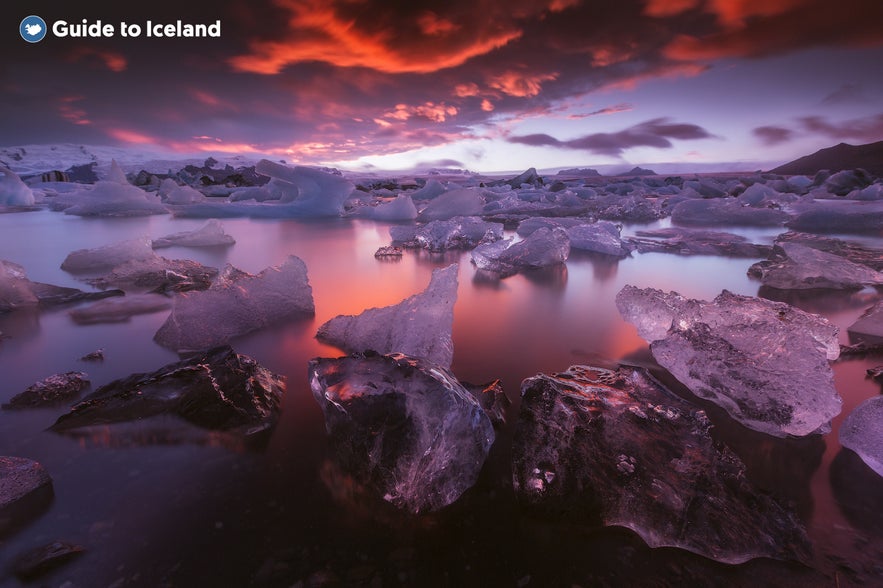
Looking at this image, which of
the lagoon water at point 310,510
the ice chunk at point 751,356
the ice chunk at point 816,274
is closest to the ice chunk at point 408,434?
the lagoon water at point 310,510

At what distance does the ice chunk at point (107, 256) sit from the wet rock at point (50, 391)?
2.47m

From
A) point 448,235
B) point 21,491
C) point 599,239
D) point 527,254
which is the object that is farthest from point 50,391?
point 599,239

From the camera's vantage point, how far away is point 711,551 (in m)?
0.83

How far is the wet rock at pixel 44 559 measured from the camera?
770mm

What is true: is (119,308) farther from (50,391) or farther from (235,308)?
(50,391)

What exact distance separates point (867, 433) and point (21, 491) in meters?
2.23

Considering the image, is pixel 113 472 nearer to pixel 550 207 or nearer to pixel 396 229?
pixel 396 229

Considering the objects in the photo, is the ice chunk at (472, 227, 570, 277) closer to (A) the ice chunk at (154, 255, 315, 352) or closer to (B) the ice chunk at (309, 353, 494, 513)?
(A) the ice chunk at (154, 255, 315, 352)

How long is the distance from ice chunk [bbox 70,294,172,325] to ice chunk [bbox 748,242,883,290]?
13.6 feet

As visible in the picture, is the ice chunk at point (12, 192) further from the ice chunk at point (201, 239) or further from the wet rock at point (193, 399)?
the wet rock at point (193, 399)

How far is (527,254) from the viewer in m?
3.64

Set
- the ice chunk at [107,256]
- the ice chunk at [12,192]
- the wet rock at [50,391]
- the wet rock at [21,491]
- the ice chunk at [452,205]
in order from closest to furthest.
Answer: the wet rock at [21,491], the wet rock at [50,391], the ice chunk at [107,256], the ice chunk at [452,205], the ice chunk at [12,192]

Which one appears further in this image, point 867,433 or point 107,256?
point 107,256

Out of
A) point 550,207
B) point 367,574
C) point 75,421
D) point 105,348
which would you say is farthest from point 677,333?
point 550,207
